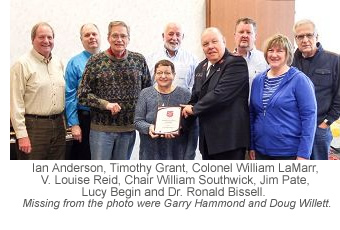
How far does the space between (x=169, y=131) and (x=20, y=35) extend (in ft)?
4.59

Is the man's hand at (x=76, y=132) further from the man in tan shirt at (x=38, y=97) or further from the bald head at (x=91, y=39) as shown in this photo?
the bald head at (x=91, y=39)

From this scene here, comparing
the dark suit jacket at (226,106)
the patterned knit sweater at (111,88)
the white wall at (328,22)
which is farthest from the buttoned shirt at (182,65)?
the white wall at (328,22)

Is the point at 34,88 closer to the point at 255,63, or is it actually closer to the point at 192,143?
the point at 192,143

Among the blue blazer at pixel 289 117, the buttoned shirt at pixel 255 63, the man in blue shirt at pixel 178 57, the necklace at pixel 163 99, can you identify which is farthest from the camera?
the man in blue shirt at pixel 178 57

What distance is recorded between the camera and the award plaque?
1.68m

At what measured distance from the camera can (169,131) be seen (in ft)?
5.50

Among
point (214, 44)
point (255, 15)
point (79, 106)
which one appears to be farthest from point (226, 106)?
point (255, 15)

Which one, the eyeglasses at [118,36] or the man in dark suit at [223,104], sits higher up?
the eyeglasses at [118,36]

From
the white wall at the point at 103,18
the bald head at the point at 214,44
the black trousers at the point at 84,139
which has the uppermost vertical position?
the white wall at the point at 103,18

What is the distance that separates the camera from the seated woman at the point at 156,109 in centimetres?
172

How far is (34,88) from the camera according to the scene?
1.85 meters

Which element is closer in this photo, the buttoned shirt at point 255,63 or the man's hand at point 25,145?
the man's hand at point 25,145
